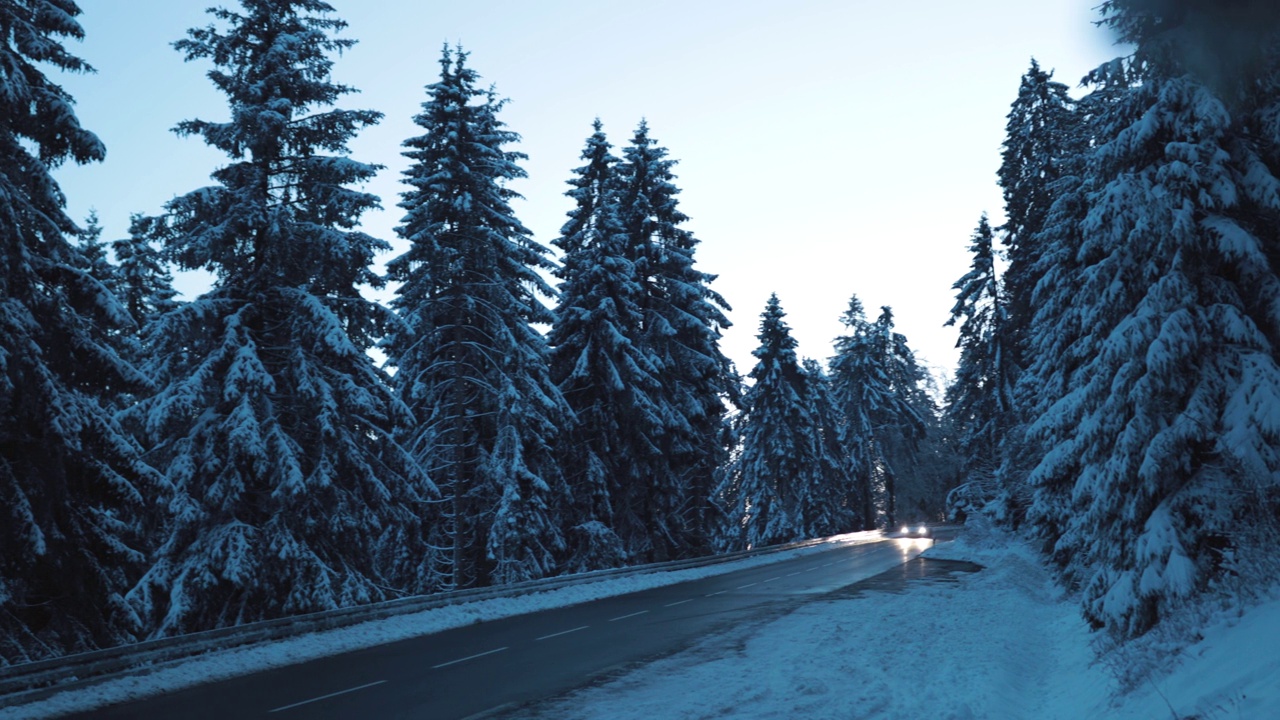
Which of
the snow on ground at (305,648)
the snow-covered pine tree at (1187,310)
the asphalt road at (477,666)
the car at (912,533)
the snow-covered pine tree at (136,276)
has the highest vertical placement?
the snow-covered pine tree at (136,276)

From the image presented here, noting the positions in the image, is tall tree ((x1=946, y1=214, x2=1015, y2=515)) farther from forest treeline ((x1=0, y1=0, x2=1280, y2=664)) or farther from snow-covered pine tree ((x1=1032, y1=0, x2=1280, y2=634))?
snow-covered pine tree ((x1=1032, y1=0, x2=1280, y2=634))

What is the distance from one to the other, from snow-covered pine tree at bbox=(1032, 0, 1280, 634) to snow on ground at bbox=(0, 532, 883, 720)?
43.1 feet

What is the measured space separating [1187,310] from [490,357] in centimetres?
1858

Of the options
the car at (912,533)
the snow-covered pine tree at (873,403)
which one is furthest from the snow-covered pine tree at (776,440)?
the snow-covered pine tree at (873,403)

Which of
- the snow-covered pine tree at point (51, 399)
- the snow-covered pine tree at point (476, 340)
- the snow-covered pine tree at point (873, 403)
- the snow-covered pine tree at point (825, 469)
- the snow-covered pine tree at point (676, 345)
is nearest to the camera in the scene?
the snow-covered pine tree at point (51, 399)

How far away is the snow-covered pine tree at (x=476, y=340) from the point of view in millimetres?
24531

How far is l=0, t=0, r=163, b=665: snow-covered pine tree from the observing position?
1241 centimetres

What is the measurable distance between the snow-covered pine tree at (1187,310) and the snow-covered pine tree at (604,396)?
19018 mm

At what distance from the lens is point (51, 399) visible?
41.4 ft

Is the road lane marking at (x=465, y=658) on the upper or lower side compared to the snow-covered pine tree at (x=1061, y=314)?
lower

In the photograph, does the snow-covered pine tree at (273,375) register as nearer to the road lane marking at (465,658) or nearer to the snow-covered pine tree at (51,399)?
the snow-covered pine tree at (51,399)

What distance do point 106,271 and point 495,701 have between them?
29177mm

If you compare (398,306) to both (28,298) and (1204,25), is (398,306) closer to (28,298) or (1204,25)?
(28,298)

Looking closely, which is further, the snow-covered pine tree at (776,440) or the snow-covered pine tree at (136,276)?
the snow-covered pine tree at (776,440)
